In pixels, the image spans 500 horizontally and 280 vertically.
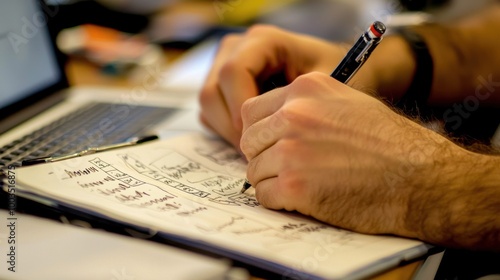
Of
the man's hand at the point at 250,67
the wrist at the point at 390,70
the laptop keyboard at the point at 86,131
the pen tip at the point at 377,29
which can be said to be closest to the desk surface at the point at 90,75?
the laptop keyboard at the point at 86,131

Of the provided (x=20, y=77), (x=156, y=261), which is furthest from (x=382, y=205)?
(x=20, y=77)

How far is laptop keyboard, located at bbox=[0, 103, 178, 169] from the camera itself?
605 mm

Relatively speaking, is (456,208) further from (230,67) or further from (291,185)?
(230,67)

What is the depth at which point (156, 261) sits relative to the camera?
379mm

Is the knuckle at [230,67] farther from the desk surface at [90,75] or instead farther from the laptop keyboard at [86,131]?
the desk surface at [90,75]

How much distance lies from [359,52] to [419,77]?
0.30 metres

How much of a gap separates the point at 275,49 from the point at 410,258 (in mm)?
341

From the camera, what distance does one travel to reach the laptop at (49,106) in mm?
651

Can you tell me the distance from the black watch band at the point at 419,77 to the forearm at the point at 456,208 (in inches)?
10.6

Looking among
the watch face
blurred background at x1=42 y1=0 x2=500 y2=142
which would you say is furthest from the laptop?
the watch face

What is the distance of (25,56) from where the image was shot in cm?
74

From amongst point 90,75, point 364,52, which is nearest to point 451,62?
point 364,52

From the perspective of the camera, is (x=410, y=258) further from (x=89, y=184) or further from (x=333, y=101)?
(x=89, y=184)

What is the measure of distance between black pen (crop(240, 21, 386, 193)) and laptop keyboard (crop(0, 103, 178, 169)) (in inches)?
10.1
